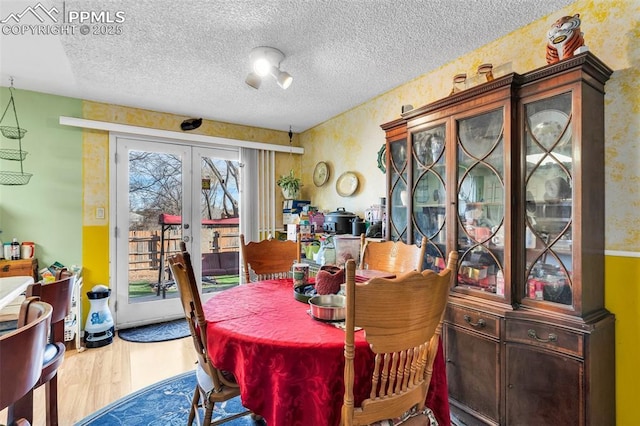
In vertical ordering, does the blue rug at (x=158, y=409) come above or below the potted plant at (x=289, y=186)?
below

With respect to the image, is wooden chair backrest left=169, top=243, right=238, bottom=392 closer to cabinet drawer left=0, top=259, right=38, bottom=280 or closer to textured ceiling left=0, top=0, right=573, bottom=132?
textured ceiling left=0, top=0, right=573, bottom=132

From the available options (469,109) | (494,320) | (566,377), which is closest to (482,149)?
(469,109)

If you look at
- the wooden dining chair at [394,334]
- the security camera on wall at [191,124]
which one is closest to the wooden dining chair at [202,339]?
the wooden dining chair at [394,334]

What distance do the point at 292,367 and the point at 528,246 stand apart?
4.79ft

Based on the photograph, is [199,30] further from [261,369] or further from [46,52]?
[261,369]

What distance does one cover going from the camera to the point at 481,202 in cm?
199

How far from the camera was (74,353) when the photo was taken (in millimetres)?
2955

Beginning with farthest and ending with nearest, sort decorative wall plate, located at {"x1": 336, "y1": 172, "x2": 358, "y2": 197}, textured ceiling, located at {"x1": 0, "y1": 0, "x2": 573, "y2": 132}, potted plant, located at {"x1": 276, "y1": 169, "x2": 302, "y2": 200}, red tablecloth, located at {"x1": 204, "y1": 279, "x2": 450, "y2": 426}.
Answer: potted plant, located at {"x1": 276, "y1": 169, "x2": 302, "y2": 200} < decorative wall plate, located at {"x1": 336, "y1": 172, "x2": 358, "y2": 197} < textured ceiling, located at {"x1": 0, "y1": 0, "x2": 573, "y2": 132} < red tablecloth, located at {"x1": 204, "y1": 279, "x2": 450, "y2": 426}

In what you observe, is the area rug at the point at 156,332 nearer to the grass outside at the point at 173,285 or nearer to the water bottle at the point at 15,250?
the grass outside at the point at 173,285

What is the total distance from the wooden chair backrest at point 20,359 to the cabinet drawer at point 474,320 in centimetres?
200

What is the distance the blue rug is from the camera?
6.47 feet

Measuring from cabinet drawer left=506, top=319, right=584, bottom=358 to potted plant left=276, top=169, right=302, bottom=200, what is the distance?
3034 mm

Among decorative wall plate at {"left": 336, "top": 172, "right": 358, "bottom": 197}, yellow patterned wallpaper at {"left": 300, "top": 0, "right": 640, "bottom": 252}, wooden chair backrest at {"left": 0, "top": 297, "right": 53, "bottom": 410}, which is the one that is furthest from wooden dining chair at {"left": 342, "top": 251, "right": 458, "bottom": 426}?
decorative wall plate at {"left": 336, "top": 172, "right": 358, "bottom": 197}

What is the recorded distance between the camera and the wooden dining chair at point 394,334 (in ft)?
3.33
